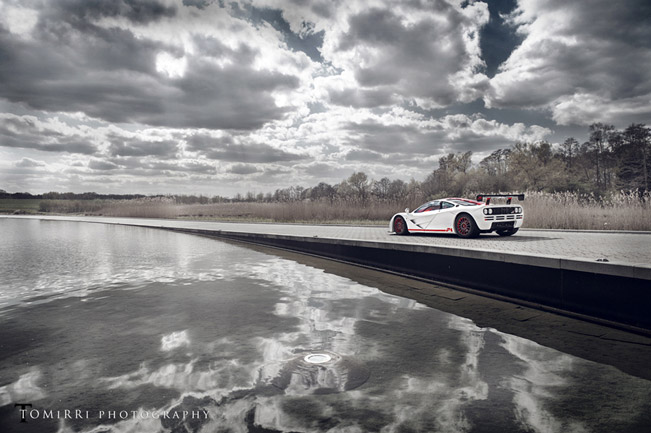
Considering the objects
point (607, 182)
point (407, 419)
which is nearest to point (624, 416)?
point (407, 419)

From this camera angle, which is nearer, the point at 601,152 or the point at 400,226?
the point at 400,226

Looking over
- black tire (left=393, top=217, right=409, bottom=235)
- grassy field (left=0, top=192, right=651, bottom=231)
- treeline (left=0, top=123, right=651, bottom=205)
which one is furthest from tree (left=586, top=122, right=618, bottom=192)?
black tire (left=393, top=217, right=409, bottom=235)

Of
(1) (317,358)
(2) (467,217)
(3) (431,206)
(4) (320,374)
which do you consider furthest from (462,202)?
(4) (320,374)

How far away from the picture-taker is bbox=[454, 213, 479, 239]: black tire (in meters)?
13.7

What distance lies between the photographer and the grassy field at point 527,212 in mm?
18234

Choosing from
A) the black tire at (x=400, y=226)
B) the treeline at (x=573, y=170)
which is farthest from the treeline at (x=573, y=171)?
the black tire at (x=400, y=226)

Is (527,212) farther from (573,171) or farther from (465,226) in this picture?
(573,171)

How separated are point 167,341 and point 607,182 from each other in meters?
74.5

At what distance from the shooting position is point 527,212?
68.3 feet

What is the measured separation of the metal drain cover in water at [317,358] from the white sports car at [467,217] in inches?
384

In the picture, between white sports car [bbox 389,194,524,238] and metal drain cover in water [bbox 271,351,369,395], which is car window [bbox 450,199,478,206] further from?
metal drain cover in water [bbox 271,351,369,395]

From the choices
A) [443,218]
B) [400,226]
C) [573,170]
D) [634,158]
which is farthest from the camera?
[573,170]

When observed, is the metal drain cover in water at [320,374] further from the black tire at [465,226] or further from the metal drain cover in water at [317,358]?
the black tire at [465,226]

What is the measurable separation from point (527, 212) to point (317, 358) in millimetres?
18916
